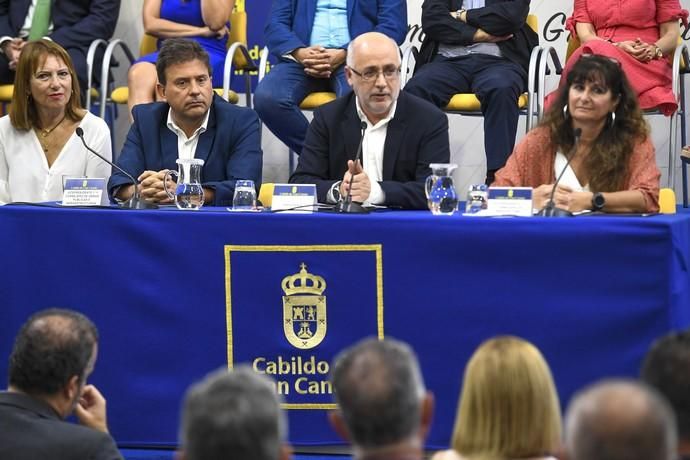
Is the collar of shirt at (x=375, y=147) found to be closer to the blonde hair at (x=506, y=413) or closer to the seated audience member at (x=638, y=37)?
the seated audience member at (x=638, y=37)

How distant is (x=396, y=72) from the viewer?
446 cm

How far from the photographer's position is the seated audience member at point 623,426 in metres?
1.45

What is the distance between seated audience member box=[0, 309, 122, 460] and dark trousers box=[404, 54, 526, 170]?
10.1 ft

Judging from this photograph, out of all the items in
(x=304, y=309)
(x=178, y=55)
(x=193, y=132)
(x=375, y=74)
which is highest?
(x=178, y=55)

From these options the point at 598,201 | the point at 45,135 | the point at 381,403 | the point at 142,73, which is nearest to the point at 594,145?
the point at 598,201

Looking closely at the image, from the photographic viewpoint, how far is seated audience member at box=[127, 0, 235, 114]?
5.99 m

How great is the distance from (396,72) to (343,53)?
1.20m

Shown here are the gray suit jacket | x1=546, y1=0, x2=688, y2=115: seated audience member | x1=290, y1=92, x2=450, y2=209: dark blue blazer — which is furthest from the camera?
x1=546, y1=0, x2=688, y2=115: seated audience member

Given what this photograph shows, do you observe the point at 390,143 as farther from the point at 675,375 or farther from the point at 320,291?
the point at 675,375

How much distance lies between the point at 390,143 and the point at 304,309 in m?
0.96

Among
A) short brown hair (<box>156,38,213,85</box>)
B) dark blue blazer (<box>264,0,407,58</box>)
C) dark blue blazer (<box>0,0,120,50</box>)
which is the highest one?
dark blue blazer (<box>0,0,120,50</box>)

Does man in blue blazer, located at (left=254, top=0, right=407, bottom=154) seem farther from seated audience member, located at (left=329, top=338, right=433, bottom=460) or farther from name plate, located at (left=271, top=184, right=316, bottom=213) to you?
seated audience member, located at (left=329, top=338, right=433, bottom=460)

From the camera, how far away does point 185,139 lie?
15.3 ft

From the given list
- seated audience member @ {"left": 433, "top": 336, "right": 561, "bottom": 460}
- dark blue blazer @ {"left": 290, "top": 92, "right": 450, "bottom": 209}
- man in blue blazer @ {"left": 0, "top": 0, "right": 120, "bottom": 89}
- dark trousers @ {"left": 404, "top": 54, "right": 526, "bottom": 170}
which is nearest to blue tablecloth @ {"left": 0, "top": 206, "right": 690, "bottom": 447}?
dark blue blazer @ {"left": 290, "top": 92, "right": 450, "bottom": 209}
